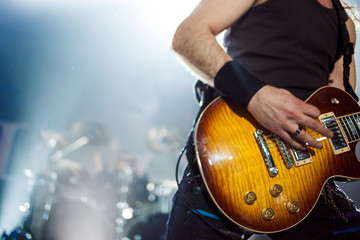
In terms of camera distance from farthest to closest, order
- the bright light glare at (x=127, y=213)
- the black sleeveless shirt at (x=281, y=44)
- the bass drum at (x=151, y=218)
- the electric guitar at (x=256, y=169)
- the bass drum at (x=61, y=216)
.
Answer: the bright light glare at (x=127, y=213), the bass drum at (x=151, y=218), the bass drum at (x=61, y=216), the black sleeveless shirt at (x=281, y=44), the electric guitar at (x=256, y=169)

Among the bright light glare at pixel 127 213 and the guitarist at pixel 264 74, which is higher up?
the guitarist at pixel 264 74

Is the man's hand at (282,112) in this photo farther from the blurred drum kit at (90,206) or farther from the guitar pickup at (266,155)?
the blurred drum kit at (90,206)

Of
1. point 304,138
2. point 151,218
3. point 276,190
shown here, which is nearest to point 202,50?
point 304,138

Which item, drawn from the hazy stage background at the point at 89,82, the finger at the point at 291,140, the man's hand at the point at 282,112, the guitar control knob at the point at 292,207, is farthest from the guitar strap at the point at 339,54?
the hazy stage background at the point at 89,82

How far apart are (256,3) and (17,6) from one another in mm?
3748

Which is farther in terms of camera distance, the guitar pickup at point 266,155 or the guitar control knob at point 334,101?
the guitar control knob at point 334,101

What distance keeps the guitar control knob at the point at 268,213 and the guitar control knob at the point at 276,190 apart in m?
0.07

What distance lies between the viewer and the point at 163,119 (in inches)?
453

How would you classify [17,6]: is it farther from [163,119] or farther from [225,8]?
[163,119]

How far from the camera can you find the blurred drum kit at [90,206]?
4.64m

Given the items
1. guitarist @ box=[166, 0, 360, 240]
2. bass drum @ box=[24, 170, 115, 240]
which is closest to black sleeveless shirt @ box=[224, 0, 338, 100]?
guitarist @ box=[166, 0, 360, 240]

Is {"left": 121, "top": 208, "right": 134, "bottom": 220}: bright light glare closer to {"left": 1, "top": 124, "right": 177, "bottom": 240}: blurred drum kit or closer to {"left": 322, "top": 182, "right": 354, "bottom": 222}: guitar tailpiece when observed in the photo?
{"left": 1, "top": 124, "right": 177, "bottom": 240}: blurred drum kit

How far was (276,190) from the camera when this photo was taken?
3.44 ft

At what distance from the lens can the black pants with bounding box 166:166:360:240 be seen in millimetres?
1080
